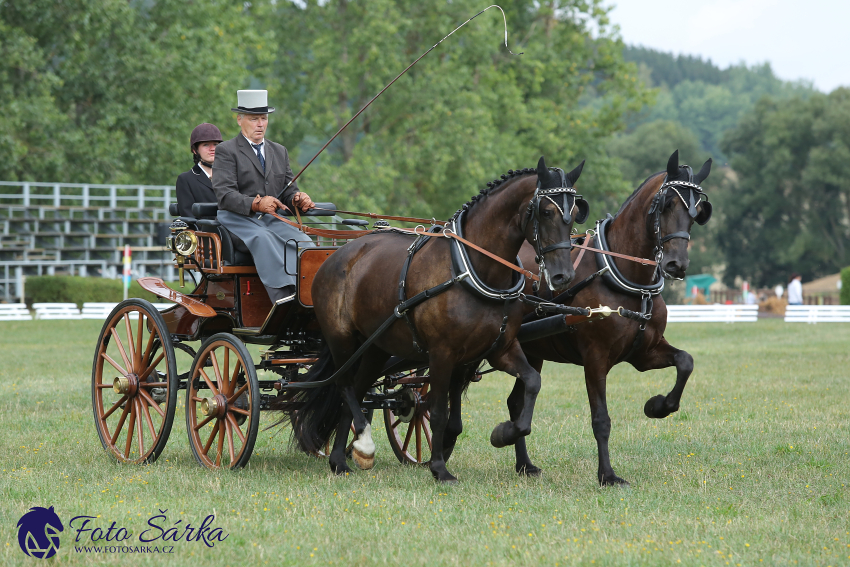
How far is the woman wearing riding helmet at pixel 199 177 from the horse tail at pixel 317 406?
1904mm

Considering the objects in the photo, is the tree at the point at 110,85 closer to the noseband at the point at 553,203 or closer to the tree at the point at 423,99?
the tree at the point at 423,99

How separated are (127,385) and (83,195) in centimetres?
2438

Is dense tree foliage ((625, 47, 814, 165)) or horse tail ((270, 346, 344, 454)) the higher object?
dense tree foliage ((625, 47, 814, 165))

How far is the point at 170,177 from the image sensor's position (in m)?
32.2

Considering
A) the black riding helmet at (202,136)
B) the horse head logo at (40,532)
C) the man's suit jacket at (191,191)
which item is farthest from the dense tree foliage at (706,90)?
the horse head logo at (40,532)

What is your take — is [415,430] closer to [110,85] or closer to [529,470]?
[529,470]

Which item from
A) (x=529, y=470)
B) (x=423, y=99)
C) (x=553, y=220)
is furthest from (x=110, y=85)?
(x=553, y=220)

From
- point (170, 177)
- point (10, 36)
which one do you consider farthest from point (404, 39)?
point (10, 36)

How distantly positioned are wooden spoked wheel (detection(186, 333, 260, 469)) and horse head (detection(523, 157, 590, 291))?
7.27 feet

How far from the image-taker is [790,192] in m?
62.6

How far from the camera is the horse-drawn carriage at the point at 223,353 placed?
731 centimetres

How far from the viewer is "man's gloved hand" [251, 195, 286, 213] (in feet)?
24.4

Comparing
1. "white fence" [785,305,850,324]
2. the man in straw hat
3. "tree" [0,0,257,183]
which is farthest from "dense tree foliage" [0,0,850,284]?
the man in straw hat

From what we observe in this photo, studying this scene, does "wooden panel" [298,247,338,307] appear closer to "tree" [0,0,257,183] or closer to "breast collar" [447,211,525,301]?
"breast collar" [447,211,525,301]
